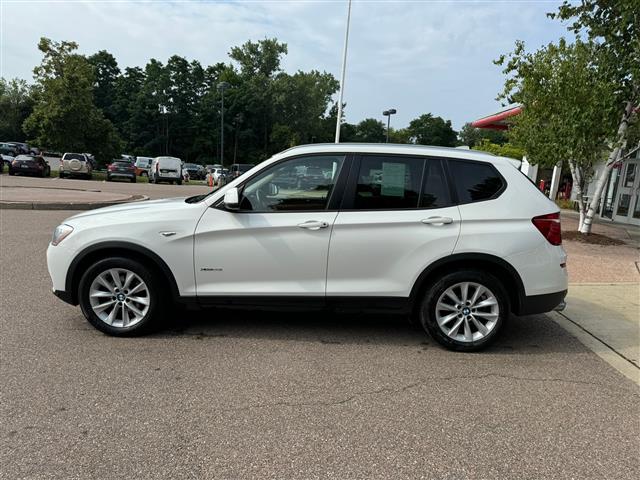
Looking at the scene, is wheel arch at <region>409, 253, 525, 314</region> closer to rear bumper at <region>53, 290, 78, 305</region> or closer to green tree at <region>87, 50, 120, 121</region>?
rear bumper at <region>53, 290, 78, 305</region>

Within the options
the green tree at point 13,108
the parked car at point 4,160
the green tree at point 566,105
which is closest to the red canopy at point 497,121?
the green tree at point 566,105

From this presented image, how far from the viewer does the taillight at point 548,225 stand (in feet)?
14.2

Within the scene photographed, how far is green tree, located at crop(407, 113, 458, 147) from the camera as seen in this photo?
113 meters

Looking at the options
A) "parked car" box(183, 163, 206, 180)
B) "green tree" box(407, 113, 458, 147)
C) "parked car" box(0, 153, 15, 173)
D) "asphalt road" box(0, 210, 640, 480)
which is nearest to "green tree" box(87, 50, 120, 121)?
"parked car" box(183, 163, 206, 180)

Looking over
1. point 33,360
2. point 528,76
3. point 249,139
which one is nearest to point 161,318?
point 33,360

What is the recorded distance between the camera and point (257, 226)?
4332 mm

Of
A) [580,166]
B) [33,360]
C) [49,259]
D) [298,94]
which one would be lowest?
[33,360]

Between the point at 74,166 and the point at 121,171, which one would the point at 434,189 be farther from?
the point at 74,166

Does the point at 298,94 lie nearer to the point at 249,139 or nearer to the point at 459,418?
the point at 249,139

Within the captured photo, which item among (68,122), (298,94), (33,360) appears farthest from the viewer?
(298,94)

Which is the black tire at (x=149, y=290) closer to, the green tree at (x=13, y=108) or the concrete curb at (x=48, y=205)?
the concrete curb at (x=48, y=205)

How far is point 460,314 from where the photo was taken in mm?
4391

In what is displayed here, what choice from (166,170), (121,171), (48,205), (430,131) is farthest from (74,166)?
(430,131)

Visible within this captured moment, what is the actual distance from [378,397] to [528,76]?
10.6 m
